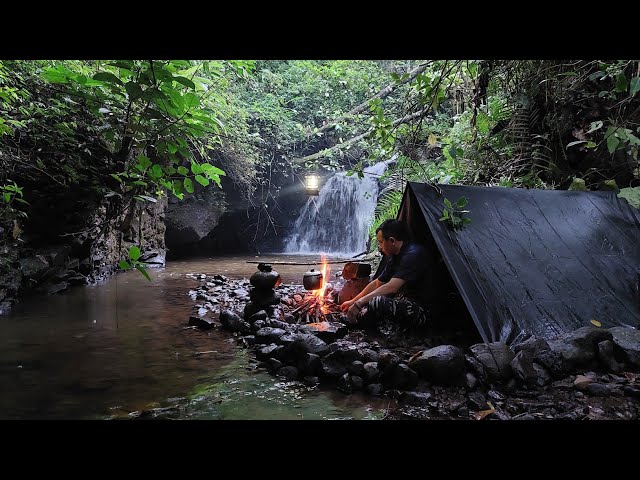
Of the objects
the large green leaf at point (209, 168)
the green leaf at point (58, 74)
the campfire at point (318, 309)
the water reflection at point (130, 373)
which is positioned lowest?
the water reflection at point (130, 373)

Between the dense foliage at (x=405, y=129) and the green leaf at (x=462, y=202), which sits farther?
the green leaf at (x=462, y=202)

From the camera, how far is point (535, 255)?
13.3 feet

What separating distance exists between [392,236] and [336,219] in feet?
44.1

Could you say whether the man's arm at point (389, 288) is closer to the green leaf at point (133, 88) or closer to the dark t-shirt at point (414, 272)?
the dark t-shirt at point (414, 272)

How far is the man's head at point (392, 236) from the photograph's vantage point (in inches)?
172

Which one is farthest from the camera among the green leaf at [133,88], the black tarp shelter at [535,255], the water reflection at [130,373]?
the black tarp shelter at [535,255]

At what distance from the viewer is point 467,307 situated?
3.49 metres

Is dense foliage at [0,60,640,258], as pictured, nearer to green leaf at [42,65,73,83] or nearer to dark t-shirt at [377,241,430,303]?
green leaf at [42,65,73,83]

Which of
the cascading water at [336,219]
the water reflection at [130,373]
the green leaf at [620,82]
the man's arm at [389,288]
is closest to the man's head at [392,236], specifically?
the man's arm at [389,288]

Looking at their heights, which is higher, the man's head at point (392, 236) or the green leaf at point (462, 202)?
the green leaf at point (462, 202)

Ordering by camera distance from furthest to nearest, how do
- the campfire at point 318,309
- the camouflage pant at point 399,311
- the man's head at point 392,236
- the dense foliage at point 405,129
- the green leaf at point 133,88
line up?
1. the campfire at point 318,309
2. the man's head at point 392,236
3. the camouflage pant at point 399,311
4. the dense foliage at point 405,129
5. the green leaf at point 133,88

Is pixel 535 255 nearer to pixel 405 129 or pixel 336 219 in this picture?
pixel 405 129
